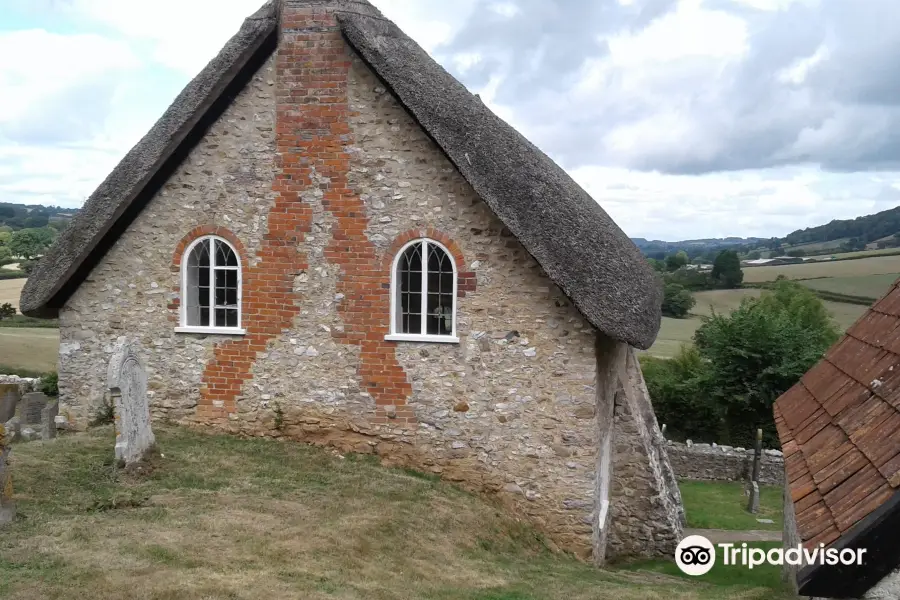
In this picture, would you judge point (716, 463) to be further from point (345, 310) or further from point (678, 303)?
point (678, 303)

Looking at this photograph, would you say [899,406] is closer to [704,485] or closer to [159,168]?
[159,168]

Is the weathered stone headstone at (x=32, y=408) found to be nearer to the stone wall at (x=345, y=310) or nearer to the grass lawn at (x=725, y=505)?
the stone wall at (x=345, y=310)

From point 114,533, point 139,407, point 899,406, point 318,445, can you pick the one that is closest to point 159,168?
point 139,407

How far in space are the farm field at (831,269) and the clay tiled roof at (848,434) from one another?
139ft

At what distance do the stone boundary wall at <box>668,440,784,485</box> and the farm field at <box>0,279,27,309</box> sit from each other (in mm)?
36839

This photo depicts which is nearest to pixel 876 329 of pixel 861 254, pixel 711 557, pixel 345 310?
pixel 711 557

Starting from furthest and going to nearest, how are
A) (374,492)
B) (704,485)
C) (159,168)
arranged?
(704,485) → (159,168) → (374,492)

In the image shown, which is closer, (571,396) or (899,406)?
(899,406)

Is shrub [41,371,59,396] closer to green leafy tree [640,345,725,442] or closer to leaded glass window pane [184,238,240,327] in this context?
leaded glass window pane [184,238,240,327]

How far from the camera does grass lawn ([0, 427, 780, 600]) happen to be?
22.2ft

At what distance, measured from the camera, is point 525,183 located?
10.6 meters

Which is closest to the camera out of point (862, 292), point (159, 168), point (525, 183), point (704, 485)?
point (525, 183)

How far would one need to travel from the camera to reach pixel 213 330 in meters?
11.6

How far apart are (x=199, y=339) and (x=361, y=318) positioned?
2614 millimetres
